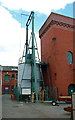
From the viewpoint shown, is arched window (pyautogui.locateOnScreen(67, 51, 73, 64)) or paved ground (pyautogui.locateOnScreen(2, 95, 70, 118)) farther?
arched window (pyautogui.locateOnScreen(67, 51, 73, 64))

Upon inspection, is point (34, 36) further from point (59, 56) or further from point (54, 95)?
point (54, 95)

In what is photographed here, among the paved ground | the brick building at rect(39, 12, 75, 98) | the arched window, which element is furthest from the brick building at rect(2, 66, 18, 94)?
the paved ground

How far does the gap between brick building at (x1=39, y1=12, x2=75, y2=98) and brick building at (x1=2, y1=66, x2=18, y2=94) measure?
26.9 metres

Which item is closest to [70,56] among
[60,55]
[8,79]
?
[60,55]

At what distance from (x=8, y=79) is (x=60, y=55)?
31560 millimetres

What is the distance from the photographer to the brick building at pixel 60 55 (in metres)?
26.6

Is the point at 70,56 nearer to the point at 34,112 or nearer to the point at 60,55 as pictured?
the point at 60,55

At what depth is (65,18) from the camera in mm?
28359

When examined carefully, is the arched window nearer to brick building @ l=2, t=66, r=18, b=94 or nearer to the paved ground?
the paved ground

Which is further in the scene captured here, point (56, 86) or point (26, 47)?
point (26, 47)

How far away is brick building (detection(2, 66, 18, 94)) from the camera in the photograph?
54062 mm

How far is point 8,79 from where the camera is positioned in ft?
182

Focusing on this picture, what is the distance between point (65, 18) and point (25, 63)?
972cm

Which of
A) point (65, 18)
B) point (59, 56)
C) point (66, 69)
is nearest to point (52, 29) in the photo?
point (65, 18)
